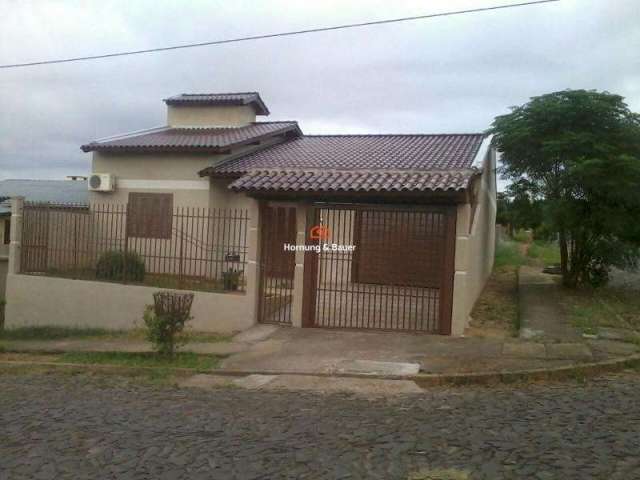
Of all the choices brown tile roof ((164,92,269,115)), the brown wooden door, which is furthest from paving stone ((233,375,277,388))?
brown tile roof ((164,92,269,115))

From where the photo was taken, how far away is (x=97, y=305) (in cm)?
1217

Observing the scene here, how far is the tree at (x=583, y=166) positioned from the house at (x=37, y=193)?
1369 centimetres

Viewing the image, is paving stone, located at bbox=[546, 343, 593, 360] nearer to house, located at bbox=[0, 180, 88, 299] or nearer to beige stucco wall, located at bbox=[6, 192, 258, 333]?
beige stucco wall, located at bbox=[6, 192, 258, 333]

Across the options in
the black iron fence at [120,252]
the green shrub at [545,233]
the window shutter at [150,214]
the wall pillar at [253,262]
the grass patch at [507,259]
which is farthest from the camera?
the grass patch at [507,259]

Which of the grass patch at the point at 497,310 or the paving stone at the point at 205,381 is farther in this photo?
the grass patch at the point at 497,310

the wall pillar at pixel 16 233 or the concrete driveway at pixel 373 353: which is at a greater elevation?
the wall pillar at pixel 16 233

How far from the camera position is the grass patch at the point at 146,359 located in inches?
346

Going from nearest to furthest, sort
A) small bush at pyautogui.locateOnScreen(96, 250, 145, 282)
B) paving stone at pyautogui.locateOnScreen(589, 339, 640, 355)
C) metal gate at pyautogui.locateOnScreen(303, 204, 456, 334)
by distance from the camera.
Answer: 1. paving stone at pyautogui.locateOnScreen(589, 339, 640, 355)
2. metal gate at pyautogui.locateOnScreen(303, 204, 456, 334)
3. small bush at pyautogui.locateOnScreen(96, 250, 145, 282)

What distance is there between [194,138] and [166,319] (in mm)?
8527

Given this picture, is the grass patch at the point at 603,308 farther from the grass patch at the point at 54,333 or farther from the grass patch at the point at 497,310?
the grass patch at the point at 54,333

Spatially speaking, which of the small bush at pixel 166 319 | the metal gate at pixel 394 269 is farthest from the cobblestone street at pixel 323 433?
the metal gate at pixel 394 269

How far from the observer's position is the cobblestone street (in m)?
4.57

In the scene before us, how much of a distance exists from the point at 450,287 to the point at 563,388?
3105 millimetres

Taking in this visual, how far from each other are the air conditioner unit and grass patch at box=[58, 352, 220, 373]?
6743mm
